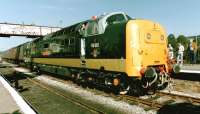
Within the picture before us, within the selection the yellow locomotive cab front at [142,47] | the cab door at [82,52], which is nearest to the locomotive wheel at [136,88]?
the yellow locomotive cab front at [142,47]

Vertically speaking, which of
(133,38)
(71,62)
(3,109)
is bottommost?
(3,109)

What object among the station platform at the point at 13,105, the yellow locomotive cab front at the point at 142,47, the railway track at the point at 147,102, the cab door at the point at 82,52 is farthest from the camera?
the cab door at the point at 82,52

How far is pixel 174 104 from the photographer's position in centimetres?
1027

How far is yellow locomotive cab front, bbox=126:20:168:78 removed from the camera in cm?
1111

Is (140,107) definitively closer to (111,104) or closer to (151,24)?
(111,104)

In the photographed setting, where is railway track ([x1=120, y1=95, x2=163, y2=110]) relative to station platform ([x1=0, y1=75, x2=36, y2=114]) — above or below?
above

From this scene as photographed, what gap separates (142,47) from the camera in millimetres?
11359

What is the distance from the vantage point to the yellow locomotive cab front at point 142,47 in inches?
437

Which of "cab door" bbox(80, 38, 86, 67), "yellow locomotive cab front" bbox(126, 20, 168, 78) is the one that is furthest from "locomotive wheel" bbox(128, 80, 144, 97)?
"cab door" bbox(80, 38, 86, 67)

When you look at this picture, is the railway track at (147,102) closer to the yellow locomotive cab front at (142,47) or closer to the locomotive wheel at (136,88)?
the locomotive wheel at (136,88)

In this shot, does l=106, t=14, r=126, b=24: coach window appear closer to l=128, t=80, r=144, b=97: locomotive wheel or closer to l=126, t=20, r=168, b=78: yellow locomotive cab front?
l=126, t=20, r=168, b=78: yellow locomotive cab front

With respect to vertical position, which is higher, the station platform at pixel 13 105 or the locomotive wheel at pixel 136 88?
the locomotive wheel at pixel 136 88

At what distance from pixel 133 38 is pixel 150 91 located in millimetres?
3097

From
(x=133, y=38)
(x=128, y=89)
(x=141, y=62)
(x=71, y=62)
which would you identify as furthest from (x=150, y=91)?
(x=71, y=62)
